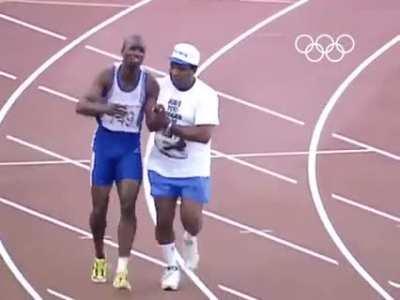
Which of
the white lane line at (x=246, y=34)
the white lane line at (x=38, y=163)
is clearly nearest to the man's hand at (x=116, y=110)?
the white lane line at (x=38, y=163)

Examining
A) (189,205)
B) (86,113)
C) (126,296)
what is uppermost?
(86,113)

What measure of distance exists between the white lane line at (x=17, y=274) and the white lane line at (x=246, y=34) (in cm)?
407

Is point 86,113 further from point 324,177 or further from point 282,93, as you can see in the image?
point 282,93

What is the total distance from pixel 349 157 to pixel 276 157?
0.76 meters

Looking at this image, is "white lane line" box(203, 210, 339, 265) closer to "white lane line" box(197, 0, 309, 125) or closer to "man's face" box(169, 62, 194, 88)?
"man's face" box(169, 62, 194, 88)

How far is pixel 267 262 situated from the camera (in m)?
9.48

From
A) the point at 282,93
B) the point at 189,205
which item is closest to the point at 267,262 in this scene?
the point at 189,205

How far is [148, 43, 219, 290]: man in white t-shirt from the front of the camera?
8430 mm

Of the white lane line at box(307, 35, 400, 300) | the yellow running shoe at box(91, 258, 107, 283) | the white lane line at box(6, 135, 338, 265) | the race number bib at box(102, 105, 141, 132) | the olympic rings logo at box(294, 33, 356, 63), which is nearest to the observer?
the race number bib at box(102, 105, 141, 132)

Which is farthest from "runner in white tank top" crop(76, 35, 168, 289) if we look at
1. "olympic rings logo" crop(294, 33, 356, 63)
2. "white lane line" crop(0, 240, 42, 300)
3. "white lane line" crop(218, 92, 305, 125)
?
"olympic rings logo" crop(294, 33, 356, 63)

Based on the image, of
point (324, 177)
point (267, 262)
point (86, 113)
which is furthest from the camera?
point (324, 177)

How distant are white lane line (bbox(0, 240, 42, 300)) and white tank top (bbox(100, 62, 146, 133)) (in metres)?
1.39

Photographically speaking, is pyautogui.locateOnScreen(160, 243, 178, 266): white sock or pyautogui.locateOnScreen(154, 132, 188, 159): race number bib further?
pyautogui.locateOnScreen(160, 243, 178, 266): white sock

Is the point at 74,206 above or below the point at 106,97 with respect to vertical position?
below
